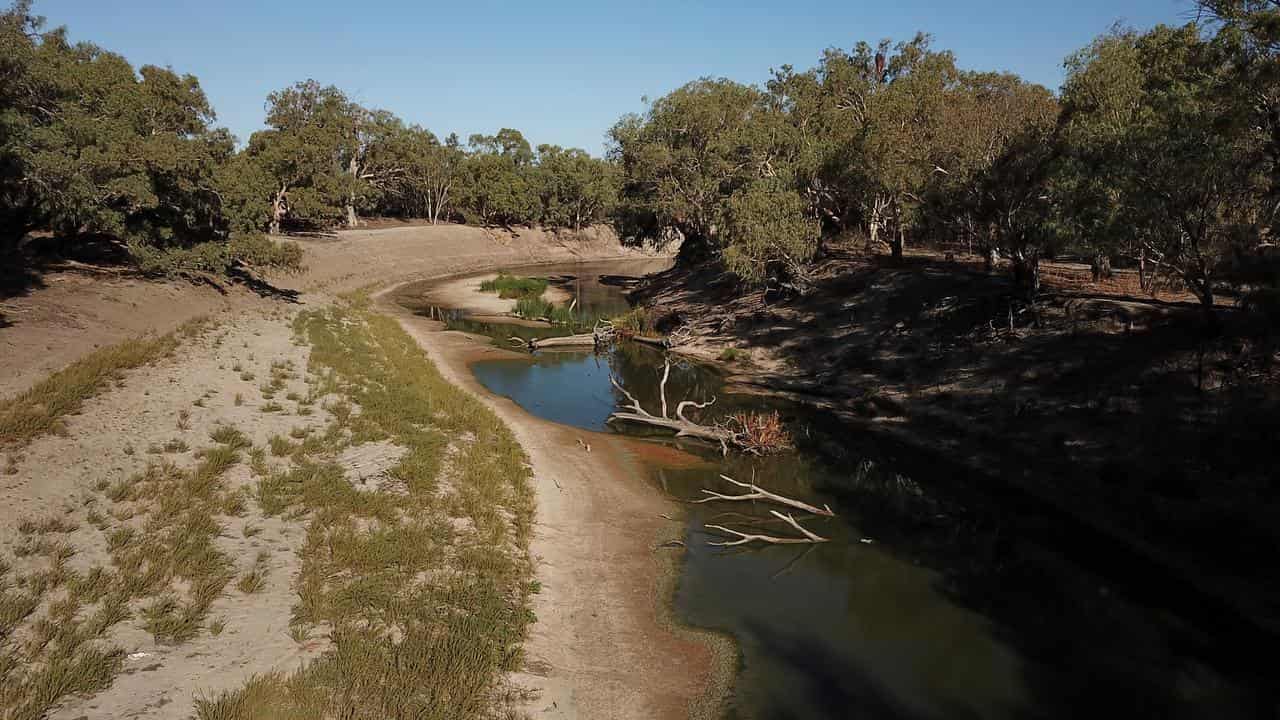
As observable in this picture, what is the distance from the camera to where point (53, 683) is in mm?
10461

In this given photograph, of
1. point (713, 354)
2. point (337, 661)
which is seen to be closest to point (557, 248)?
point (713, 354)

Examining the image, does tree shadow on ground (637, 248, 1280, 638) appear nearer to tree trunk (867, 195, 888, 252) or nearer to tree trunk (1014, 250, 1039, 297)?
tree trunk (1014, 250, 1039, 297)

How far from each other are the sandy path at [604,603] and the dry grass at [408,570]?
673 millimetres

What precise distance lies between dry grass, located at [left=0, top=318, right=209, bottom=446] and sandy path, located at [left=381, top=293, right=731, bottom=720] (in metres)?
13.1

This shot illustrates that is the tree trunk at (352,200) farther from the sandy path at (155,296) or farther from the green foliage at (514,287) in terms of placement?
the green foliage at (514,287)

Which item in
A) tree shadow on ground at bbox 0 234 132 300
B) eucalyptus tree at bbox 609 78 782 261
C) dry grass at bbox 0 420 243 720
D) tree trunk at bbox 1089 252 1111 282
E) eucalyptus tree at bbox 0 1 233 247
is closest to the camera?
dry grass at bbox 0 420 243 720

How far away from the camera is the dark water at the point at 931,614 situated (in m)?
12.9

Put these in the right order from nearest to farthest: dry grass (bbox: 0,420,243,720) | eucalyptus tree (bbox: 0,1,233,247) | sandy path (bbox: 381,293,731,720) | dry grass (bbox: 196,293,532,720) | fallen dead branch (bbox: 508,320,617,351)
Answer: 1. dry grass (bbox: 0,420,243,720)
2. dry grass (bbox: 196,293,532,720)
3. sandy path (bbox: 381,293,731,720)
4. eucalyptus tree (bbox: 0,1,233,247)
5. fallen dead branch (bbox: 508,320,617,351)

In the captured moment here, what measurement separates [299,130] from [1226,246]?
8122 cm

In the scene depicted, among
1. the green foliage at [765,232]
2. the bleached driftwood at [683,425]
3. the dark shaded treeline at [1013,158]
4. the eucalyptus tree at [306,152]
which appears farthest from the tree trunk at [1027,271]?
the eucalyptus tree at [306,152]

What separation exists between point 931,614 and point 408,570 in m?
11.5

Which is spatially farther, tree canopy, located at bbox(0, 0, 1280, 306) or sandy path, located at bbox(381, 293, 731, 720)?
tree canopy, located at bbox(0, 0, 1280, 306)

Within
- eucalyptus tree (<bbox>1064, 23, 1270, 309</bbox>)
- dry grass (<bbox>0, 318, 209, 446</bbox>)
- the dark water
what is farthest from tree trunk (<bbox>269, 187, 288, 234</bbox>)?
eucalyptus tree (<bbox>1064, 23, 1270, 309</bbox>)

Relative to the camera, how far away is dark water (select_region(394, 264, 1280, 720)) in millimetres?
12883
